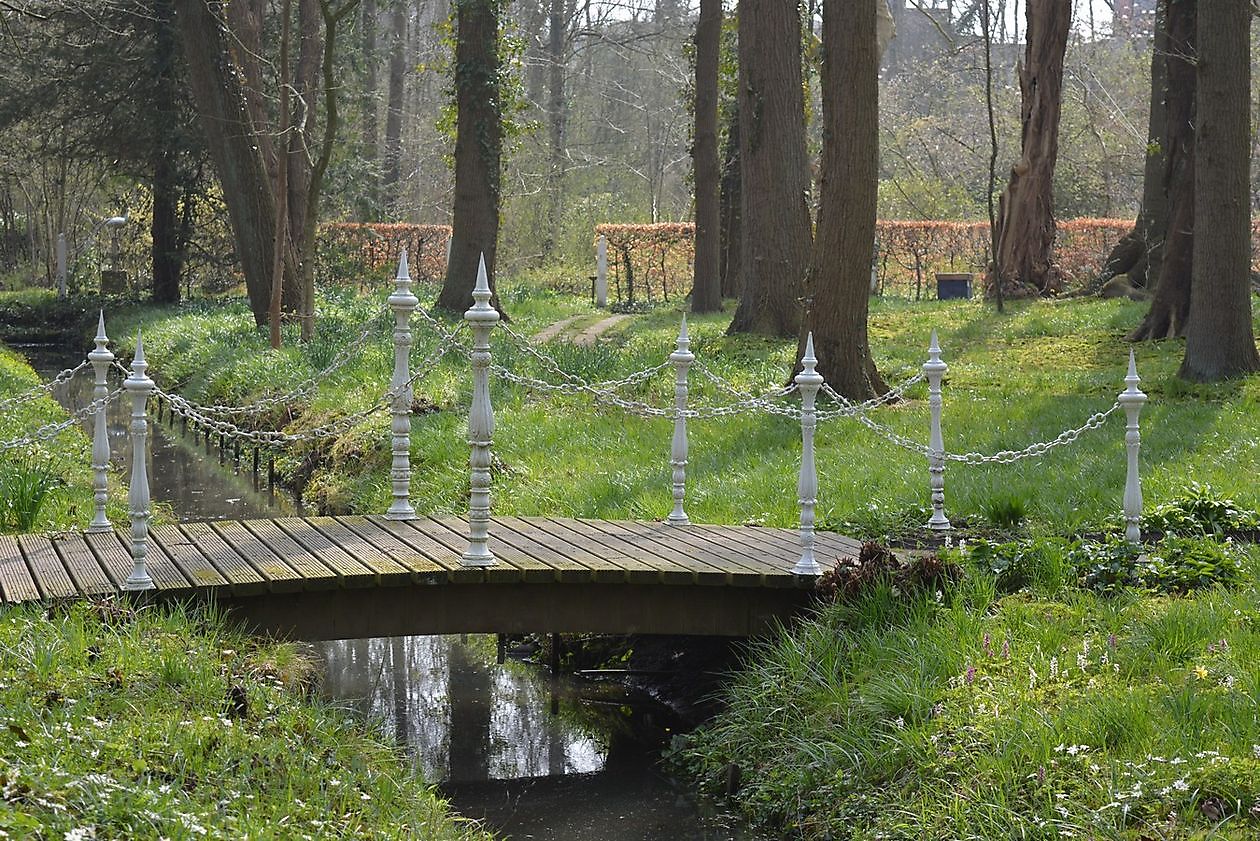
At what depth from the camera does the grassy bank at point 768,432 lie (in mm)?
9766

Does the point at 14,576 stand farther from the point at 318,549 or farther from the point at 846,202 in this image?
the point at 846,202

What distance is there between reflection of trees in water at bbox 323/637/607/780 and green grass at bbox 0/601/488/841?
1.08 m

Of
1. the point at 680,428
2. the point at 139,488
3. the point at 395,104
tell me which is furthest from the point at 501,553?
the point at 395,104

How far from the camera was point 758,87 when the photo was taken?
18.7 m

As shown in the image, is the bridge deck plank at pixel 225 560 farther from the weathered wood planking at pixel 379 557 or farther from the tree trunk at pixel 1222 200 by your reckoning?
the tree trunk at pixel 1222 200

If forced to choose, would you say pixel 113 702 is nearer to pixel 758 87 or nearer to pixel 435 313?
pixel 758 87

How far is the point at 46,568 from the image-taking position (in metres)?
7.29

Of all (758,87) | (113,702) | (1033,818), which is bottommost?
(1033,818)

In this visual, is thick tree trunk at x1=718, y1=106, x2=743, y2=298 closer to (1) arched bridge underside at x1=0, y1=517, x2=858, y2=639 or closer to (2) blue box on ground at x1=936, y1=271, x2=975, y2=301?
(2) blue box on ground at x1=936, y1=271, x2=975, y2=301

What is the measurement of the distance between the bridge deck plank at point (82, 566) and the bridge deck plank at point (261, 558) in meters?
0.72

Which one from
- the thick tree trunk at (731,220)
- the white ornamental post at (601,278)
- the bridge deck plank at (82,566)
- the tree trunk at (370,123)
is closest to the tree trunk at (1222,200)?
the bridge deck plank at (82,566)

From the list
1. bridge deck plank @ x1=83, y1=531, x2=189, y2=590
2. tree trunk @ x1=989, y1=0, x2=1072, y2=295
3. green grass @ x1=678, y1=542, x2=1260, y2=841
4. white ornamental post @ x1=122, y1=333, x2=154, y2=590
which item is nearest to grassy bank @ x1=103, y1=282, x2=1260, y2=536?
green grass @ x1=678, y1=542, x2=1260, y2=841

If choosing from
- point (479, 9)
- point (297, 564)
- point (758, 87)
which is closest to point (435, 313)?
point (479, 9)

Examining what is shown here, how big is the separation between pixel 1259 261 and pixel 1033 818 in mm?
24857
